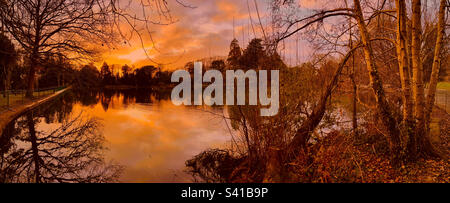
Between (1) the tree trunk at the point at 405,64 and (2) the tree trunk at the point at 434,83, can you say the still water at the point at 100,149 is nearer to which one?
(1) the tree trunk at the point at 405,64

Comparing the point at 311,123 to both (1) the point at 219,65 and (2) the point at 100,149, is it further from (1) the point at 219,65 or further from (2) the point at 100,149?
(2) the point at 100,149

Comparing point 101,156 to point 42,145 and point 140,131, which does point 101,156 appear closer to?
point 42,145

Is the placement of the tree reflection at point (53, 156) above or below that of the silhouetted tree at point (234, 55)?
below

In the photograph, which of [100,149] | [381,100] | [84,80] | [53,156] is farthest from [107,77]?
[381,100]

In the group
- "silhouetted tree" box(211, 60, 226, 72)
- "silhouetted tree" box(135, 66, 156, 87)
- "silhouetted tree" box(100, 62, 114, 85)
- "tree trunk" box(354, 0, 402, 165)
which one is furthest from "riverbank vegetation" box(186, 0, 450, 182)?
"silhouetted tree" box(100, 62, 114, 85)

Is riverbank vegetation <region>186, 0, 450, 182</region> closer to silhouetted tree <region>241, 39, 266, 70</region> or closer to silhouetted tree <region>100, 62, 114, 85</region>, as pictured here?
silhouetted tree <region>241, 39, 266, 70</region>

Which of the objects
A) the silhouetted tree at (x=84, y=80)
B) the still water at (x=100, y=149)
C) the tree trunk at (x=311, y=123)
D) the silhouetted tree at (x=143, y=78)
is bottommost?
the still water at (x=100, y=149)

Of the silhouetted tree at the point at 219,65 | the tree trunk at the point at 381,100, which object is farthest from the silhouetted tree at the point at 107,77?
the tree trunk at the point at 381,100

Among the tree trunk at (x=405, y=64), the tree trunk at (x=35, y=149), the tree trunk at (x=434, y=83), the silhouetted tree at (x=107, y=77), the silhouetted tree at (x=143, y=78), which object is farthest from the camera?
the silhouetted tree at (x=107, y=77)

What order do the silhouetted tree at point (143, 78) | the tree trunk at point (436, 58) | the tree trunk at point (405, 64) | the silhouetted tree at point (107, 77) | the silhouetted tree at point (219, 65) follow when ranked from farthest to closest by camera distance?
the silhouetted tree at point (107, 77), the silhouetted tree at point (143, 78), the silhouetted tree at point (219, 65), the tree trunk at point (436, 58), the tree trunk at point (405, 64)

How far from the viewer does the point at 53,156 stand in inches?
344

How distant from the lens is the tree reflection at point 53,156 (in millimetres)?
7047

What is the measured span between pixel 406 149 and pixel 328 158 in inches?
83.3

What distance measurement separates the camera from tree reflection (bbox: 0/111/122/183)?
23.1 feet
